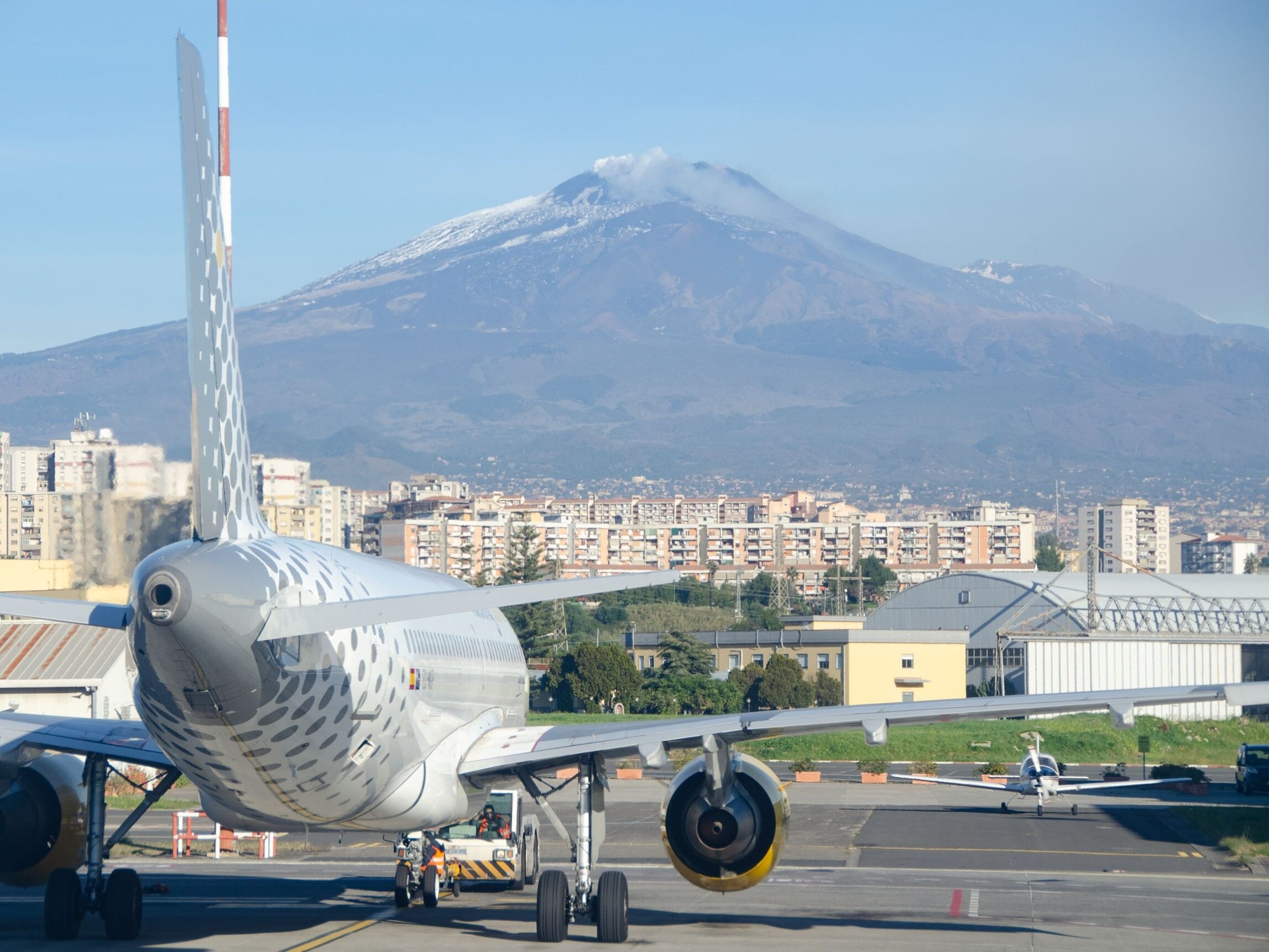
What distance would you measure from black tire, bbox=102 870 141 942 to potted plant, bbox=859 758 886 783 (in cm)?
4486

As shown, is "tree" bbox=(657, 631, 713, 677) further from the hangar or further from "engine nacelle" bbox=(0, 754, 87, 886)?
"engine nacelle" bbox=(0, 754, 87, 886)

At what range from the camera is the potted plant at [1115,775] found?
2473 inches

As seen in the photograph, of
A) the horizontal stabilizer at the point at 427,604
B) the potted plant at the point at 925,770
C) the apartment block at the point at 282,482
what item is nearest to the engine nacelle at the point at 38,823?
the horizontal stabilizer at the point at 427,604

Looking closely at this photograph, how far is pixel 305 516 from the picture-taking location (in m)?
135

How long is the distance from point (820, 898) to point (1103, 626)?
3531 inches

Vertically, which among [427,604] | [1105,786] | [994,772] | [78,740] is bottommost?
[994,772]

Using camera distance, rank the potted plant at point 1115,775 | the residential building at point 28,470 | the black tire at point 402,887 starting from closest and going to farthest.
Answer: the black tire at point 402,887, the potted plant at point 1115,775, the residential building at point 28,470

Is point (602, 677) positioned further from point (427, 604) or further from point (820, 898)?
point (427, 604)

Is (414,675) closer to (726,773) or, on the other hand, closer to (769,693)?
(726,773)

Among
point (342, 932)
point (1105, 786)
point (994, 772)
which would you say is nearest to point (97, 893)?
point (342, 932)

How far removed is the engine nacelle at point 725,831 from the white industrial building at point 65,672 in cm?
3763

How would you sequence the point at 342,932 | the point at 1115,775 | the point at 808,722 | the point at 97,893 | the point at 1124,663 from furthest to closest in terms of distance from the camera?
the point at 1124,663 → the point at 1115,775 → the point at 342,932 → the point at 97,893 → the point at 808,722

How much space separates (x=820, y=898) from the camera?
3008 centimetres

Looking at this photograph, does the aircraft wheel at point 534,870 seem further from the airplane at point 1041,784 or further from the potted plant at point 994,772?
the potted plant at point 994,772
